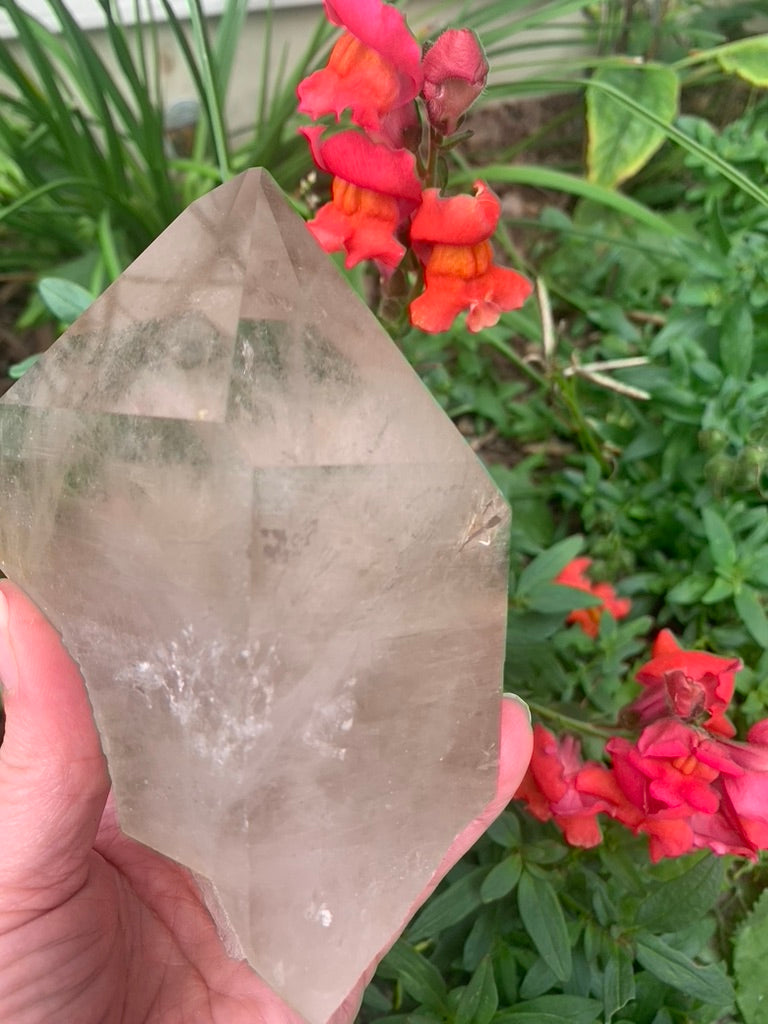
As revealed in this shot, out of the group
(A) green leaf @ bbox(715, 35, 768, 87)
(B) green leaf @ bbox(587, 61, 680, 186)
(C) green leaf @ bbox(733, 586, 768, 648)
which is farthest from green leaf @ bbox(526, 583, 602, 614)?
(A) green leaf @ bbox(715, 35, 768, 87)

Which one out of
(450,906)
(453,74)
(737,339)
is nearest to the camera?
(453,74)

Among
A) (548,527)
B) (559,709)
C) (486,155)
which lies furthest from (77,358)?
(486,155)

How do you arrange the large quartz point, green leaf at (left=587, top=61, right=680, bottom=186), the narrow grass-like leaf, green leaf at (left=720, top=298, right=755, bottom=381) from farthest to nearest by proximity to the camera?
green leaf at (left=587, top=61, right=680, bottom=186), the narrow grass-like leaf, green leaf at (left=720, top=298, right=755, bottom=381), the large quartz point

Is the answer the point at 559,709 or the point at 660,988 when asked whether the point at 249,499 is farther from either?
the point at 660,988

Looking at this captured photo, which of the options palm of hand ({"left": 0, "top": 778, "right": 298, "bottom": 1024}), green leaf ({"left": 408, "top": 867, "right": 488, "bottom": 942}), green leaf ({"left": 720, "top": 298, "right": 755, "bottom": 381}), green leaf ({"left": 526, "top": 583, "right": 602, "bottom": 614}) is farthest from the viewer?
green leaf ({"left": 720, "top": 298, "right": 755, "bottom": 381})

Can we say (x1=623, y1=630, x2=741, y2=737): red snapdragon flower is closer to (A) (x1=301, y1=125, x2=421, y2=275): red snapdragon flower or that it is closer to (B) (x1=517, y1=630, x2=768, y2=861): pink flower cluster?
(B) (x1=517, y1=630, x2=768, y2=861): pink flower cluster

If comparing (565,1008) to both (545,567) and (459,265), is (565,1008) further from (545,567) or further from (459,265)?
(459,265)

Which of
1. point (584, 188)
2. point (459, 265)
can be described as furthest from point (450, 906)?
point (584, 188)
